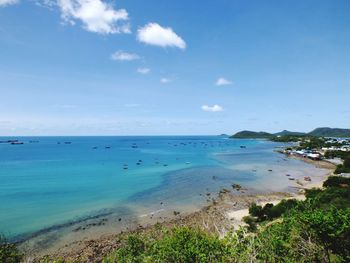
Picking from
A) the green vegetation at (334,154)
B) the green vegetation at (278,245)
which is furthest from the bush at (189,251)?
the green vegetation at (334,154)

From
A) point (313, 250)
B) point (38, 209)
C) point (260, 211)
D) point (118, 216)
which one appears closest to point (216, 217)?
point (260, 211)

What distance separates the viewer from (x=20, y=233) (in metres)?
22.6

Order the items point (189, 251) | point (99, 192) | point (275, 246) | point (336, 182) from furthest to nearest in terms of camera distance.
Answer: point (99, 192) → point (336, 182) → point (275, 246) → point (189, 251)

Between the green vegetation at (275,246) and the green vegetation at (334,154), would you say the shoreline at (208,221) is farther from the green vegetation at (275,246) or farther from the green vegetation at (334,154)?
the green vegetation at (334,154)

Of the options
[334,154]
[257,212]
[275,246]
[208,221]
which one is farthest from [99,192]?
[334,154]

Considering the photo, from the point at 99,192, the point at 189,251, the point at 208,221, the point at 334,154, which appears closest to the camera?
the point at 189,251

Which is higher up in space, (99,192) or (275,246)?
(275,246)

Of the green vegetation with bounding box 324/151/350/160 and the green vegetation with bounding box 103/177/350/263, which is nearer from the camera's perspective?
the green vegetation with bounding box 103/177/350/263

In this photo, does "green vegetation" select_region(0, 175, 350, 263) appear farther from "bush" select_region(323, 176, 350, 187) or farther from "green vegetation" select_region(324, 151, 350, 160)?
"green vegetation" select_region(324, 151, 350, 160)

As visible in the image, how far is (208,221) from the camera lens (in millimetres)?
25047

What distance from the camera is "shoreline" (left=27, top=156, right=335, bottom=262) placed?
19.0m

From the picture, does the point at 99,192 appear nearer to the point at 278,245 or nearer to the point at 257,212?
the point at 257,212

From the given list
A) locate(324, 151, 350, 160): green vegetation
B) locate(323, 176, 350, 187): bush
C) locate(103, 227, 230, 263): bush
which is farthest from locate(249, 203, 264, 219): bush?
locate(324, 151, 350, 160): green vegetation

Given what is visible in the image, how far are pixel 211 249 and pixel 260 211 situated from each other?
17.6 m
